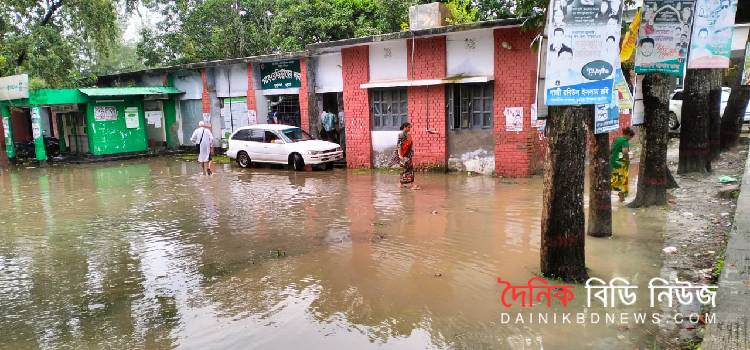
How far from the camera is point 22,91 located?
64.7 ft

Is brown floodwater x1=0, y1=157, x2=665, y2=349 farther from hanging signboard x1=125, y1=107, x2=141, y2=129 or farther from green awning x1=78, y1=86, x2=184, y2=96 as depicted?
hanging signboard x1=125, y1=107, x2=141, y2=129

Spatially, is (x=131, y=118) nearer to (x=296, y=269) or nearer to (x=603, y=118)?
(x=296, y=269)

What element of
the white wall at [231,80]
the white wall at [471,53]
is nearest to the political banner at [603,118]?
the white wall at [471,53]

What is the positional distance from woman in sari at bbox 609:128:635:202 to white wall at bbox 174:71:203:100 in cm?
1790

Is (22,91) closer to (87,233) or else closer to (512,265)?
(87,233)

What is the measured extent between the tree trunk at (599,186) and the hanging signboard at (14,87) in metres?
19.8

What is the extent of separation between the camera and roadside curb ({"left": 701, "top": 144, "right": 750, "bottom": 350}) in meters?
4.26

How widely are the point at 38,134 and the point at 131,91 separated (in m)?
3.85

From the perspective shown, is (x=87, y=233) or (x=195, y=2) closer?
(x=87, y=233)

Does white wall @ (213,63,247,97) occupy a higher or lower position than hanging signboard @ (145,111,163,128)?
higher

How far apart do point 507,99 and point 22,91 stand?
17.2m

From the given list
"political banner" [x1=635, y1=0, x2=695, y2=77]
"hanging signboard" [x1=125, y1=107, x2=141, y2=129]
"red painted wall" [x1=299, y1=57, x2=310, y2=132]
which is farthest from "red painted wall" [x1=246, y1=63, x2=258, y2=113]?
"political banner" [x1=635, y1=0, x2=695, y2=77]

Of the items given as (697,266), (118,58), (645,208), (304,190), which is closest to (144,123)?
(304,190)

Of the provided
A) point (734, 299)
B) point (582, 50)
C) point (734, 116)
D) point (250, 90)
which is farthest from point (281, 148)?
point (734, 299)
